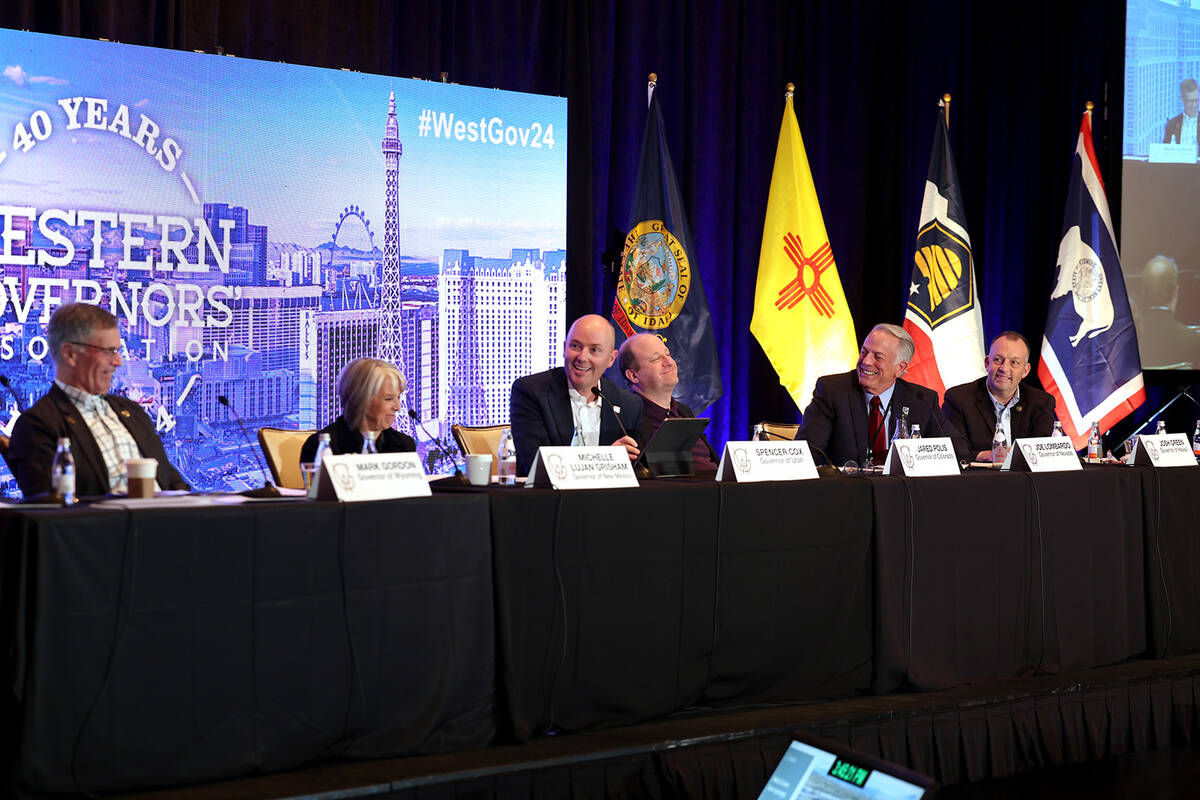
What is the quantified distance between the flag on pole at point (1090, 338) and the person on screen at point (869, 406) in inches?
89.7

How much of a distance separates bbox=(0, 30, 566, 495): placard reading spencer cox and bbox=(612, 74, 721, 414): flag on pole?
0.44m

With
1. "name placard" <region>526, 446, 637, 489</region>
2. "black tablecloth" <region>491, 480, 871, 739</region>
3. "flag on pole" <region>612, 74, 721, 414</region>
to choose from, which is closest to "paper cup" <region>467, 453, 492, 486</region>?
"name placard" <region>526, 446, 637, 489</region>

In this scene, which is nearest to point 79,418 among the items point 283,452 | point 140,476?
point 140,476

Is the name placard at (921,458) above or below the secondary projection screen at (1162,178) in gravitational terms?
below

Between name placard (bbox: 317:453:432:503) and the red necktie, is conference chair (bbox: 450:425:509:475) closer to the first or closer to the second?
the red necktie

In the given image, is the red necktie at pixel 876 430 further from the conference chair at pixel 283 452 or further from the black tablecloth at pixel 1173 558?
the conference chair at pixel 283 452

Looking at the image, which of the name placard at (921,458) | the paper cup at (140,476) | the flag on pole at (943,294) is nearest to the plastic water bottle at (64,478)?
the paper cup at (140,476)

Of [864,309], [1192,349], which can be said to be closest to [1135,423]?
[1192,349]

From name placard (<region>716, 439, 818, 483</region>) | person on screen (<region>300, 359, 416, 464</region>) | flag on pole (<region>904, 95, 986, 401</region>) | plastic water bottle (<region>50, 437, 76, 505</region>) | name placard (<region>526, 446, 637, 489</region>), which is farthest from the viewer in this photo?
flag on pole (<region>904, 95, 986, 401</region>)

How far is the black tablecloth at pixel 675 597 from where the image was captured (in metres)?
2.56

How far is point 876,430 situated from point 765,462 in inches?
45.4

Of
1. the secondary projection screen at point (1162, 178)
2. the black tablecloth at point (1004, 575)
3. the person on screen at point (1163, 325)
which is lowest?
the black tablecloth at point (1004, 575)

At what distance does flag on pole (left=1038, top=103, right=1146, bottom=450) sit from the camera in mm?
6059

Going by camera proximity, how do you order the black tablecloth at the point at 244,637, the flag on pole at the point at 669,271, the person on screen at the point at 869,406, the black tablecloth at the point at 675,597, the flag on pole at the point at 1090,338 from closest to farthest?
the black tablecloth at the point at 244,637, the black tablecloth at the point at 675,597, the person on screen at the point at 869,406, the flag on pole at the point at 669,271, the flag on pole at the point at 1090,338
